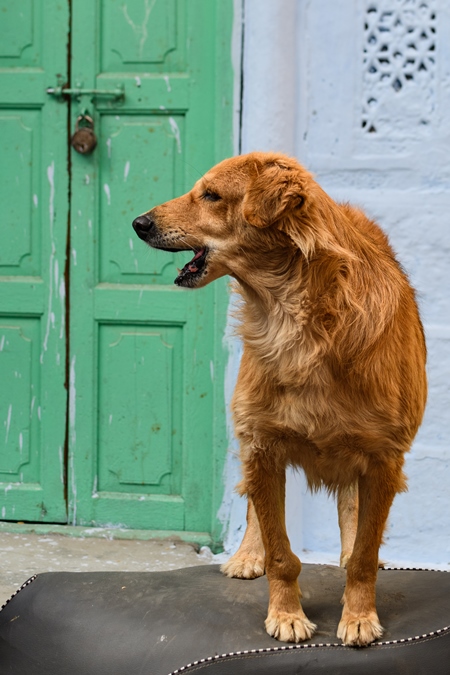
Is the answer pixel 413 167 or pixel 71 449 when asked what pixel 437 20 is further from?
pixel 71 449

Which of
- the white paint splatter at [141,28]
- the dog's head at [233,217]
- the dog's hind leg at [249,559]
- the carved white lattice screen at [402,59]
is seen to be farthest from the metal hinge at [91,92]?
the dog's hind leg at [249,559]

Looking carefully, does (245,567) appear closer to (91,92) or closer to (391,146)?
(391,146)

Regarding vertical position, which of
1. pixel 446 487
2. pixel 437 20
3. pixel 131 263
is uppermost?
pixel 437 20

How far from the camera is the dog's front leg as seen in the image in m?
2.51

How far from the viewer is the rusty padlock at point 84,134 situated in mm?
4363

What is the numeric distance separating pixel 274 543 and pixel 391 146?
89.2 inches

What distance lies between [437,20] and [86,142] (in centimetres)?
179

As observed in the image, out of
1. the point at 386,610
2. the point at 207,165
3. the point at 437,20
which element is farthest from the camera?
the point at 207,165

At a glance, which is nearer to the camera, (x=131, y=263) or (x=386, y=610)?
(x=386, y=610)

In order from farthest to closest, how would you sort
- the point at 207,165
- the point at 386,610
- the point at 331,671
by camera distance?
1. the point at 207,165
2. the point at 386,610
3. the point at 331,671

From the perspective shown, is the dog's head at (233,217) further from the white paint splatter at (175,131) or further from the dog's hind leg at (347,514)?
the white paint splatter at (175,131)

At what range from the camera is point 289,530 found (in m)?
4.16

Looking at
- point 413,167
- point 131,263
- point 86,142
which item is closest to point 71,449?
point 131,263

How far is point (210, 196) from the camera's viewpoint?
244cm
